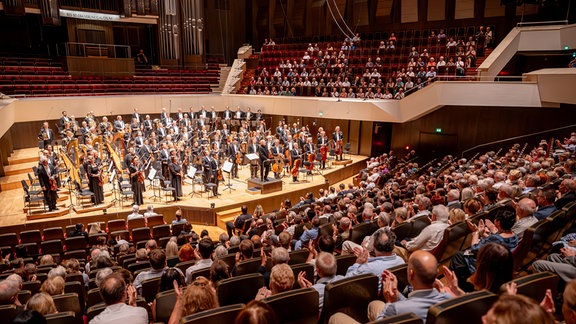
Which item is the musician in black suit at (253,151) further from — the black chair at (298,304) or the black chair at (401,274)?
the black chair at (298,304)

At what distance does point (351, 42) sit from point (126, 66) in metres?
9.74

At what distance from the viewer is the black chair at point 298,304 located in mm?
2357

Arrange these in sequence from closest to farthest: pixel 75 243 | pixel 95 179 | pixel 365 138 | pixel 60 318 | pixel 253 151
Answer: pixel 60 318
pixel 75 243
pixel 95 179
pixel 253 151
pixel 365 138

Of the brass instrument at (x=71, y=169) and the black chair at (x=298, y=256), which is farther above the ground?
the black chair at (x=298, y=256)

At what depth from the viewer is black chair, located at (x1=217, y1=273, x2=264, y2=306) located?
2875 millimetres

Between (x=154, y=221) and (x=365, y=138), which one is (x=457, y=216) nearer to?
(x=154, y=221)

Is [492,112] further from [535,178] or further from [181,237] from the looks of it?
[181,237]

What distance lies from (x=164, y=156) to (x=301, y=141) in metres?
4.52

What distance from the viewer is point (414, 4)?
17812 mm

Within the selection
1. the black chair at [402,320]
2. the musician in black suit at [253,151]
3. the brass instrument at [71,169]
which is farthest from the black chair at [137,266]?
the musician in black suit at [253,151]

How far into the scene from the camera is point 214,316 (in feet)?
6.95

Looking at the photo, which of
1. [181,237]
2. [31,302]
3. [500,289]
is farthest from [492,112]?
[31,302]

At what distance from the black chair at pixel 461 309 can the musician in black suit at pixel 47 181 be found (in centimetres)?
911

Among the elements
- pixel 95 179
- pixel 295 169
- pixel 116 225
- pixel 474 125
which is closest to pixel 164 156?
pixel 95 179
